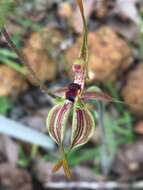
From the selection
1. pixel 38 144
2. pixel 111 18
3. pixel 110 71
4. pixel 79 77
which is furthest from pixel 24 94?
pixel 79 77

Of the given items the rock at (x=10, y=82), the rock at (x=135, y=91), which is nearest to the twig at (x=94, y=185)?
the rock at (x=135, y=91)

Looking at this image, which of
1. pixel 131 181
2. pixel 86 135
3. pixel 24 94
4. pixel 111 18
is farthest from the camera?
pixel 111 18

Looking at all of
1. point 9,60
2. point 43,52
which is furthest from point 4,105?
point 43,52

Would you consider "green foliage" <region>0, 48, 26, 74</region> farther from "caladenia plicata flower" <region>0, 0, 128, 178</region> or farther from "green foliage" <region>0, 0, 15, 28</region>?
"caladenia plicata flower" <region>0, 0, 128, 178</region>

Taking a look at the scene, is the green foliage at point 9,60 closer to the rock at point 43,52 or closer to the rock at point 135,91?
the rock at point 43,52

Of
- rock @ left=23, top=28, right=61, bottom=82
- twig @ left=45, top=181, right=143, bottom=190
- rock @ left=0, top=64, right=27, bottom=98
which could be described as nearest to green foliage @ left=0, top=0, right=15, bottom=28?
rock @ left=23, top=28, right=61, bottom=82

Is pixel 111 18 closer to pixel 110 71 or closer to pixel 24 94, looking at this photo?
pixel 110 71
